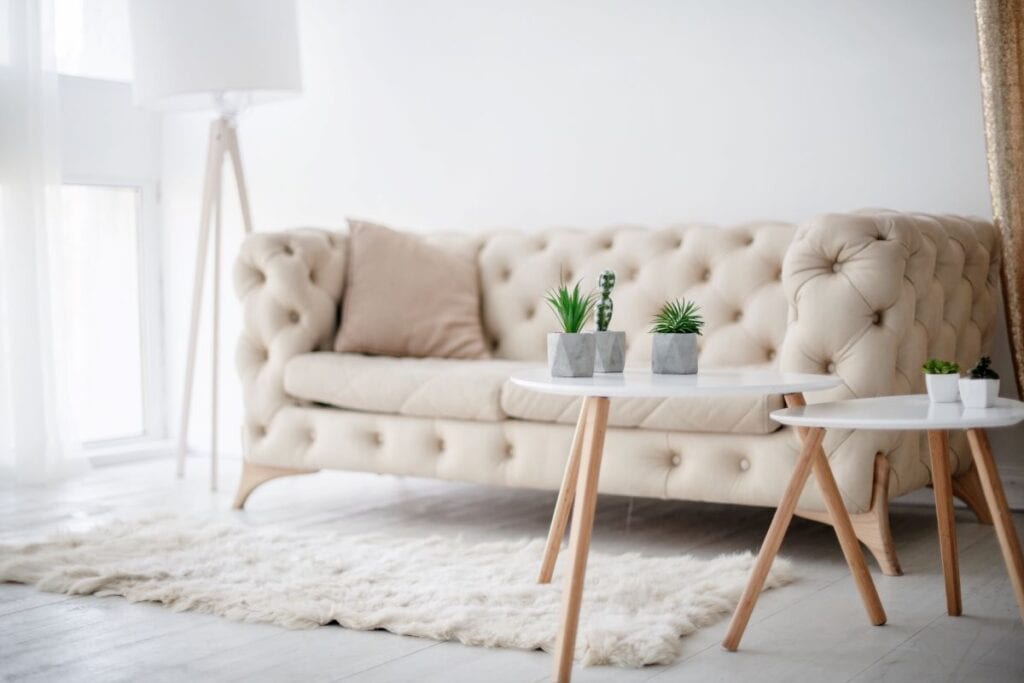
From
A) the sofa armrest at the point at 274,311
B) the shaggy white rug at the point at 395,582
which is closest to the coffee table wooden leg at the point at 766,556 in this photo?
the shaggy white rug at the point at 395,582

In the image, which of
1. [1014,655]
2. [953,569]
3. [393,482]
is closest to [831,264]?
[953,569]

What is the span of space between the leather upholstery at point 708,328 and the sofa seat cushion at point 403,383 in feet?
0.12

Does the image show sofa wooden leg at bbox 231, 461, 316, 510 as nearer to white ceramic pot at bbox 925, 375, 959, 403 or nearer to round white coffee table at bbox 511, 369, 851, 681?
round white coffee table at bbox 511, 369, 851, 681

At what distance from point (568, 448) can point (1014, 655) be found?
1.25 meters

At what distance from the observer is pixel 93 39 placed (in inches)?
188

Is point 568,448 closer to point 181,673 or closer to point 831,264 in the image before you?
Result: point 831,264

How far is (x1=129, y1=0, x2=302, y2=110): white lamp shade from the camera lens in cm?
396

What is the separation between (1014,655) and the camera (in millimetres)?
2131

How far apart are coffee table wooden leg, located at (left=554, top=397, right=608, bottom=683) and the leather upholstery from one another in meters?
0.85

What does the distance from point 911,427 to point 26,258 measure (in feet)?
10.5

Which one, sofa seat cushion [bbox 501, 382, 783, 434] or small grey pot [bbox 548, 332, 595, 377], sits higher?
small grey pot [bbox 548, 332, 595, 377]

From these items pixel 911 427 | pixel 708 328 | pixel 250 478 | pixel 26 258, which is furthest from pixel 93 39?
pixel 911 427

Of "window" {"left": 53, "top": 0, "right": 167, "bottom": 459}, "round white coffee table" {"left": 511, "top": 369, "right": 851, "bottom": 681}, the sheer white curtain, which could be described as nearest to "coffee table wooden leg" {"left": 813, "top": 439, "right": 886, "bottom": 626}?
"round white coffee table" {"left": 511, "top": 369, "right": 851, "bottom": 681}

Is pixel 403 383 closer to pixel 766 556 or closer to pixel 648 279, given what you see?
pixel 648 279
